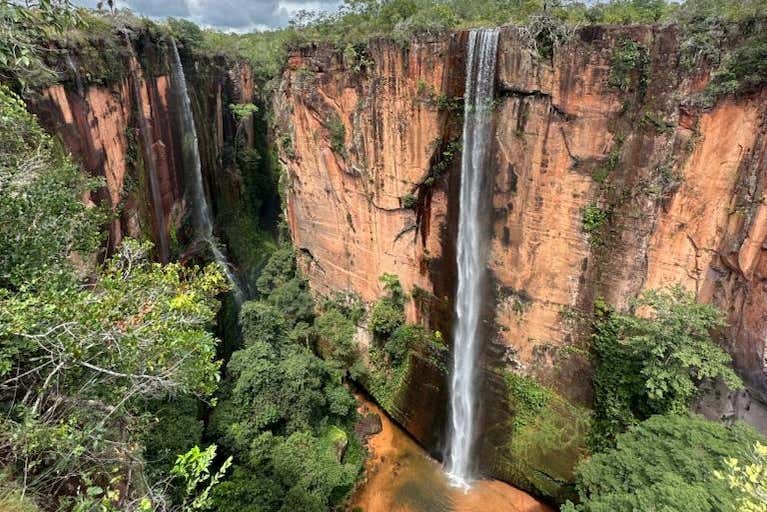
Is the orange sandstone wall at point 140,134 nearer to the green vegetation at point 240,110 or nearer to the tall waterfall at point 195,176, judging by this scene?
the tall waterfall at point 195,176

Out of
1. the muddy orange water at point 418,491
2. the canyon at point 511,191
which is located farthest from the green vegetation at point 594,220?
the muddy orange water at point 418,491

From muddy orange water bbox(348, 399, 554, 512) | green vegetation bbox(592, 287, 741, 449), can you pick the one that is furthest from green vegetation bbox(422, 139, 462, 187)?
muddy orange water bbox(348, 399, 554, 512)

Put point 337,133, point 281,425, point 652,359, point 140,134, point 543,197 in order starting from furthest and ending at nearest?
point 140,134 < point 337,133 < point 281,425 < point 543,197 < point 652,359

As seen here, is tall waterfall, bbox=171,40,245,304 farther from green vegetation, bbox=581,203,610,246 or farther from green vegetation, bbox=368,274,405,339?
green vegetation, bbox=581,203,610,246

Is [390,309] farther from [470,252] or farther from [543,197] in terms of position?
[543,197]

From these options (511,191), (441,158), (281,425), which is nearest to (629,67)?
(511,191)

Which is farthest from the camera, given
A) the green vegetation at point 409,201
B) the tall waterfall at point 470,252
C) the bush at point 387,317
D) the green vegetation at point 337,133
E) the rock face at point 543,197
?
the bush at point 387,317
